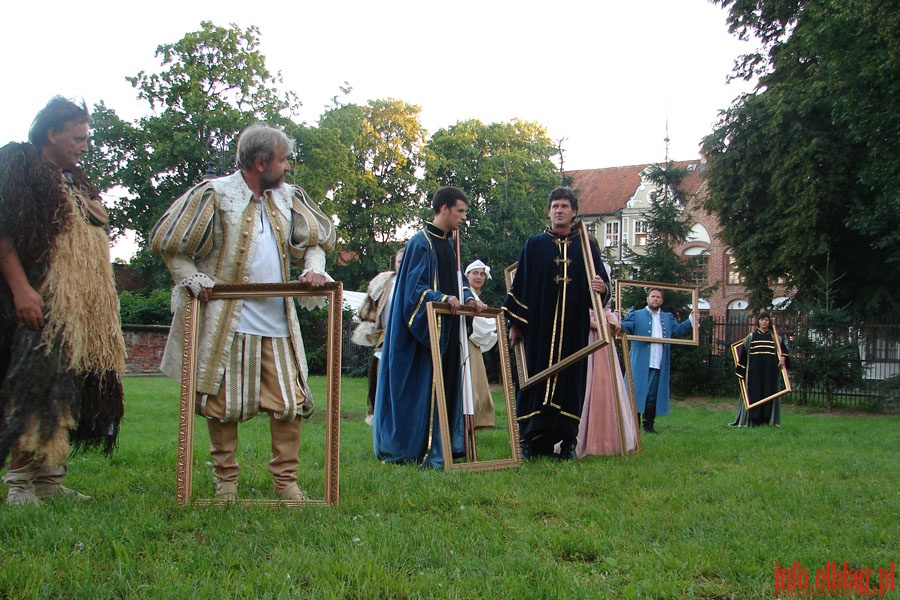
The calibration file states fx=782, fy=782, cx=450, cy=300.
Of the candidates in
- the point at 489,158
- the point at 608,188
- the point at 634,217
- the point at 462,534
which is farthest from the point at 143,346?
the point at 608,188

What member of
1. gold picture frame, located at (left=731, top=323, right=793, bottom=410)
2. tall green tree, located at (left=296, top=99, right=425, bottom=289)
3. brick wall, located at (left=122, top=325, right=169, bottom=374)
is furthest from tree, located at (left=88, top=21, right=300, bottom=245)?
gold picture frame, located at (left=731, top=323, right=793, bottom=410)

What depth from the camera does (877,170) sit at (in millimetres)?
18234

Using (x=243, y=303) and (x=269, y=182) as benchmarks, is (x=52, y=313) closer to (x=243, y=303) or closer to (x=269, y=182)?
(x=243, y=303)

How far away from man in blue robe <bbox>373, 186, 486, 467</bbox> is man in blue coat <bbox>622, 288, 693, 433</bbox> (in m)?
5.05

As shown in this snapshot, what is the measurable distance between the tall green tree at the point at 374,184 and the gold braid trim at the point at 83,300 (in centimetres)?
3351

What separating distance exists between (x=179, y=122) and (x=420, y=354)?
2827 centimetres

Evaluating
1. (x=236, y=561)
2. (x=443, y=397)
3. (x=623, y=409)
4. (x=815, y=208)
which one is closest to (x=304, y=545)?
(x=236, y=561)

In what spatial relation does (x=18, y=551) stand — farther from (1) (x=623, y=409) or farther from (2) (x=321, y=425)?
(2) (x=321, y=425)

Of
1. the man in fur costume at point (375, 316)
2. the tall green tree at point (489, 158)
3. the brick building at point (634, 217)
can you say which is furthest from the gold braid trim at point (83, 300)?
the brick building at point (634, 217)

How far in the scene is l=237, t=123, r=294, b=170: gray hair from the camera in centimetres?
452

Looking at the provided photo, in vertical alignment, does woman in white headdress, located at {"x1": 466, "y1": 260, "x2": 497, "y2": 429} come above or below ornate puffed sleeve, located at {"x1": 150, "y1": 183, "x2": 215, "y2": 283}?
below

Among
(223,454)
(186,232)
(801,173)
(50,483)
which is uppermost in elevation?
(801,173)

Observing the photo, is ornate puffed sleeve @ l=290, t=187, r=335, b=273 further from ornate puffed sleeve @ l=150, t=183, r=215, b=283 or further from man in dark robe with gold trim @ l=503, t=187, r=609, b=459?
man in dark robe with gold trim @ l=503, t=187, r=609, b=459

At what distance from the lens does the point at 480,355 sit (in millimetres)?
9570
